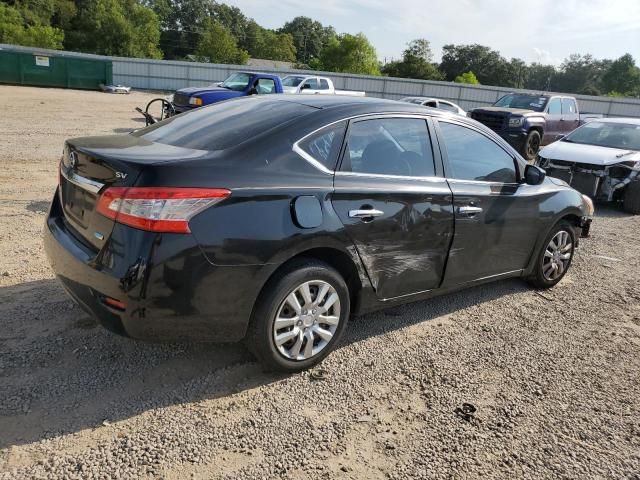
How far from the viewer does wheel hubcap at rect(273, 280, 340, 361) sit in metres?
3.07

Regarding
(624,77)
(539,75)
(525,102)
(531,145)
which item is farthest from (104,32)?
(539,75)

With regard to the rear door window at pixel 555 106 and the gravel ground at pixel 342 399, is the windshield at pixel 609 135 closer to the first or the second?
the rear door window at pixel 555 106

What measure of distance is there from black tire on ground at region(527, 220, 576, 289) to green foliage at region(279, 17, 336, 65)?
402ft

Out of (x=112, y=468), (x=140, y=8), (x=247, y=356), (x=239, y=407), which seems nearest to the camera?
(x=112, y=468)

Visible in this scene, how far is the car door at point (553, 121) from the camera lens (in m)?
14.7

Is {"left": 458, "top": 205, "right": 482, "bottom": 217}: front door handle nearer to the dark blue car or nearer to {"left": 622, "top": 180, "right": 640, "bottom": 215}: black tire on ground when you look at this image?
{"left": 622, "top": 180, "right": 640, "bottom": 215}: black tire on ground

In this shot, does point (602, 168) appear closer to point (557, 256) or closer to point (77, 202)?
point (557, 256)

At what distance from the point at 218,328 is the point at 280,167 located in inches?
38.5

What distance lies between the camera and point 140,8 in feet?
246

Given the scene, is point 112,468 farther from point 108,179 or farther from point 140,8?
point 140,8

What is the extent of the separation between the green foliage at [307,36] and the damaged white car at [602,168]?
117897mm

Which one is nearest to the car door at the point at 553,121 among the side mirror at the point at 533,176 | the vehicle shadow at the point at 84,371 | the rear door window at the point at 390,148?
the side mirror at the point at 533,176

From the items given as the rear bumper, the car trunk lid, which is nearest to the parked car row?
the car trunk lid

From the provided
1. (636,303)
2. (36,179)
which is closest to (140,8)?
(36,179)
